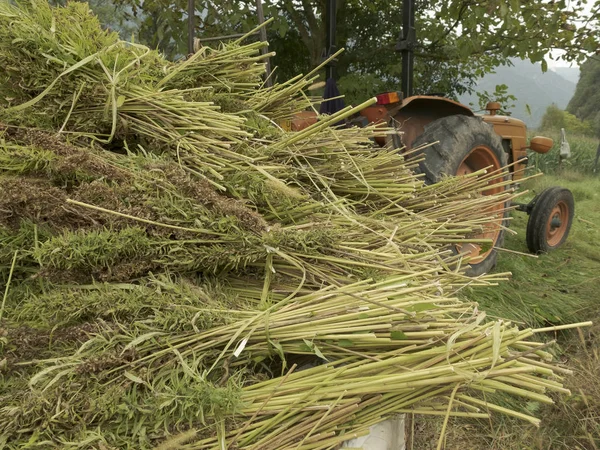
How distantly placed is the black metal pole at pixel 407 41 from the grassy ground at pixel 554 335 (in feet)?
5.21

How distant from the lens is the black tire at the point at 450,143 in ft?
9.49

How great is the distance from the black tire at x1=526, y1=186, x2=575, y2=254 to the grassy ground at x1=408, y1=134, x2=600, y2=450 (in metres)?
0.12

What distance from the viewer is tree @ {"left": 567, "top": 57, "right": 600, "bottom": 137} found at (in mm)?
32625

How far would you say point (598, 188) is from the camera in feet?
29.9

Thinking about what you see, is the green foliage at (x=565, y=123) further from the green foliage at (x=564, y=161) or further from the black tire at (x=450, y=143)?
the black tire at (x=450, y=143)

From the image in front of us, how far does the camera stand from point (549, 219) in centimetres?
404

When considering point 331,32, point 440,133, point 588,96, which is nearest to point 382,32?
point 331,32

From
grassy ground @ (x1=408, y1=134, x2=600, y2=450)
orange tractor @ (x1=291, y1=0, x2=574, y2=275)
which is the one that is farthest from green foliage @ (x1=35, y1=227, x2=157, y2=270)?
orange tractor @ (x1=291, y1=0, x2=574, y2=275)

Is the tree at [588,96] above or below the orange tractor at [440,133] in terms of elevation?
above

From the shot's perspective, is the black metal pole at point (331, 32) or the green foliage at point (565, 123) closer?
the black metal pole at point (331, 32)

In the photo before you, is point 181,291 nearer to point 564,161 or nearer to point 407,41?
point 407,41

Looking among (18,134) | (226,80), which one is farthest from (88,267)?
(226,80)

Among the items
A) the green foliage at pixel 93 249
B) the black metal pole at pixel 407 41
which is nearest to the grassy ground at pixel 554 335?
the green foliage at pixel 93 249

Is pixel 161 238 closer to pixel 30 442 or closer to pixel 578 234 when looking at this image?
pixel 30 442
